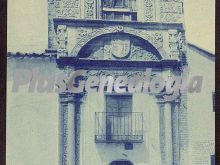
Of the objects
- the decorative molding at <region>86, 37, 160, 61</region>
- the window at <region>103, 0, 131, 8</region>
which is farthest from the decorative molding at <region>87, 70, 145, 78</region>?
the window at <region>103, 0, 131, 8</region>

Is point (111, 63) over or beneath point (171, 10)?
beneath

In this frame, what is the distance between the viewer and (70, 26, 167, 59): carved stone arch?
4.57 m

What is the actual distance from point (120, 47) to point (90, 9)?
17.6 inches

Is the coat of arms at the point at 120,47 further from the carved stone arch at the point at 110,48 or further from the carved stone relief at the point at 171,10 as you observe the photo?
the carved stone relief at the point at 171,10

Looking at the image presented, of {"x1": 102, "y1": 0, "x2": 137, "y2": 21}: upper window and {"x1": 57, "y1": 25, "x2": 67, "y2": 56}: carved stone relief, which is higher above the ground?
{"x1": 102, "y1": 0, "x2": 137, "y2": 21}: upper window

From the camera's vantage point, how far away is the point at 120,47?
463 cm

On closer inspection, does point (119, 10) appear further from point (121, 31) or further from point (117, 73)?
point (117, 73)

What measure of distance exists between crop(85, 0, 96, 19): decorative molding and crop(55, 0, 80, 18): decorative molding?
0.08 m

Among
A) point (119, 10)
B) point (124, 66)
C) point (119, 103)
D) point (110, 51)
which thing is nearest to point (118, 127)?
point (119, 103)

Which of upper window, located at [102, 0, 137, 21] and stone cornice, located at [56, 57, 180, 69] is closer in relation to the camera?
stone cornice, located at [56, 57, 180, 69]

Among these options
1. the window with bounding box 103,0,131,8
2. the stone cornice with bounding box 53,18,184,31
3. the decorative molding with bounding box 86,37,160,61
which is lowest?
the decorative molding with bounding box 86,37,160,61

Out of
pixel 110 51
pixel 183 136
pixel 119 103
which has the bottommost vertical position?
pixel 183 136

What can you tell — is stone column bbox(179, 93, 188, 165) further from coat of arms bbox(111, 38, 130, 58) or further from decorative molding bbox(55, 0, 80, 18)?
decorative molding bbox(55, 0, 80, 18)

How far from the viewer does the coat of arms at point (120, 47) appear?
4605 mm
